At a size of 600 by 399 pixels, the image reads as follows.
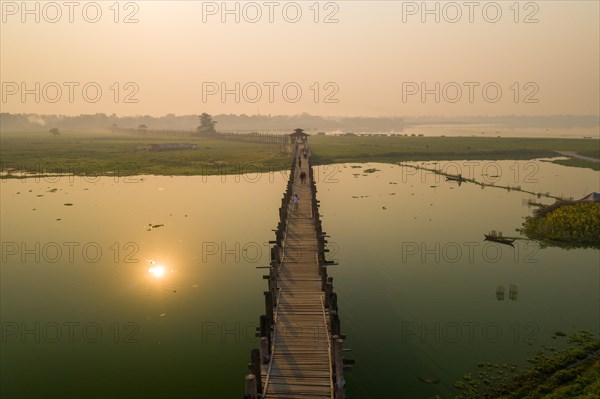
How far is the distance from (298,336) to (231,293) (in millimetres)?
7466

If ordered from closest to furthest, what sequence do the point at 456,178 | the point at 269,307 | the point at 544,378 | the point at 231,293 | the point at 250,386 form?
the point at 250,386 → the point at 544,378 → the point at 269,307 → the point at 231,293 → the point at 456,178

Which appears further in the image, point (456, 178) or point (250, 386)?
point (456, 178)

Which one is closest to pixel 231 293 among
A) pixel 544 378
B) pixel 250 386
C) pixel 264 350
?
pixel 264 350

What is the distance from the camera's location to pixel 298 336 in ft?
41.7

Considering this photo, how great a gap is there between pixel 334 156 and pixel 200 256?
183ft

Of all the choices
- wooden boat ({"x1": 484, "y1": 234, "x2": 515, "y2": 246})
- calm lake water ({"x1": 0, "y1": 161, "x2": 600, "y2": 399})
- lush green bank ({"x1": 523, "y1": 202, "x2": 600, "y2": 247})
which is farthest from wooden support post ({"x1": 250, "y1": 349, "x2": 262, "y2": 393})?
lush green bank ({"x1": 523, "y1": 202, "x2": 600, "y2": 247})

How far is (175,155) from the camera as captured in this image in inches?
3019

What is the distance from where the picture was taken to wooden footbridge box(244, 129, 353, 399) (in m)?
10.4

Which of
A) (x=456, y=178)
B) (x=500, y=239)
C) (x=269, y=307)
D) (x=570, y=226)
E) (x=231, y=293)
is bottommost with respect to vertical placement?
(x=231, y=293)

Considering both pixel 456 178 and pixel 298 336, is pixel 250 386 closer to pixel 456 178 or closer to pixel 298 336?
pixel 298 336

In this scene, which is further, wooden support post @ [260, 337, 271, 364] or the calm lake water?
the calm lake water

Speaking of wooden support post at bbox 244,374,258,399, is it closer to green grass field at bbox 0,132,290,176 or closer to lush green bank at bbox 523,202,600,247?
lush green bank at bbox 523,202,600,247

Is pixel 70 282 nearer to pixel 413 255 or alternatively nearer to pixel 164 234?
pixel 164 234

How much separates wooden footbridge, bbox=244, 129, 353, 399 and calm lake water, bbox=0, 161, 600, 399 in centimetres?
194
